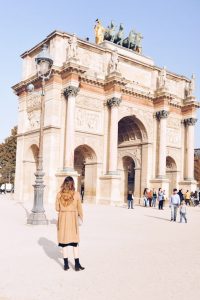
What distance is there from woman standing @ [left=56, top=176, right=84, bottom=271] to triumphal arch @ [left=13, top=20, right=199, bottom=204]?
776 inches

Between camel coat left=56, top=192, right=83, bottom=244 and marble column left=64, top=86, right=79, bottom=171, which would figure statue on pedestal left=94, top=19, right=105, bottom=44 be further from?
camel coat left=56, top=192, right=83, bottom=244

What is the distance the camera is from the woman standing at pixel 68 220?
6.44 meters

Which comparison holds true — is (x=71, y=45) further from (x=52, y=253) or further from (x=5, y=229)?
(x=52, y=253)

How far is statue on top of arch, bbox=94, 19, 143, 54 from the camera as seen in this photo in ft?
110

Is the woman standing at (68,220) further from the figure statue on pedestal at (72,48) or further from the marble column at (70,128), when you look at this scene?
the figure statue on pedestal at (72,48)

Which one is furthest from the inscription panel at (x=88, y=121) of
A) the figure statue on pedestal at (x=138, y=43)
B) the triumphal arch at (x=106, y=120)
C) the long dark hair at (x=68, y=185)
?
the long dark hair at (x=68, y=185)

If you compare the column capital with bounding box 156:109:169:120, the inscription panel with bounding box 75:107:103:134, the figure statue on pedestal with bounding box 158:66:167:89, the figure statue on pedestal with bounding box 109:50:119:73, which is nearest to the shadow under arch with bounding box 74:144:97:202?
the inscription panel with bounding box 75:107:103:134

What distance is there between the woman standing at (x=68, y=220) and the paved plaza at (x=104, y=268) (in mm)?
390

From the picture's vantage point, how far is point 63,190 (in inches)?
266

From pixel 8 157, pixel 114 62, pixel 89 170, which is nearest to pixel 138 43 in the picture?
pixel 114 62

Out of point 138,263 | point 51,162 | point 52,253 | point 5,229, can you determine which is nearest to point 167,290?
point 138,263

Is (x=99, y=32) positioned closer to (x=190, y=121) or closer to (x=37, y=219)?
(x=190, y=121)

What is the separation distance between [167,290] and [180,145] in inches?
1253

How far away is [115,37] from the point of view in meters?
33.9
